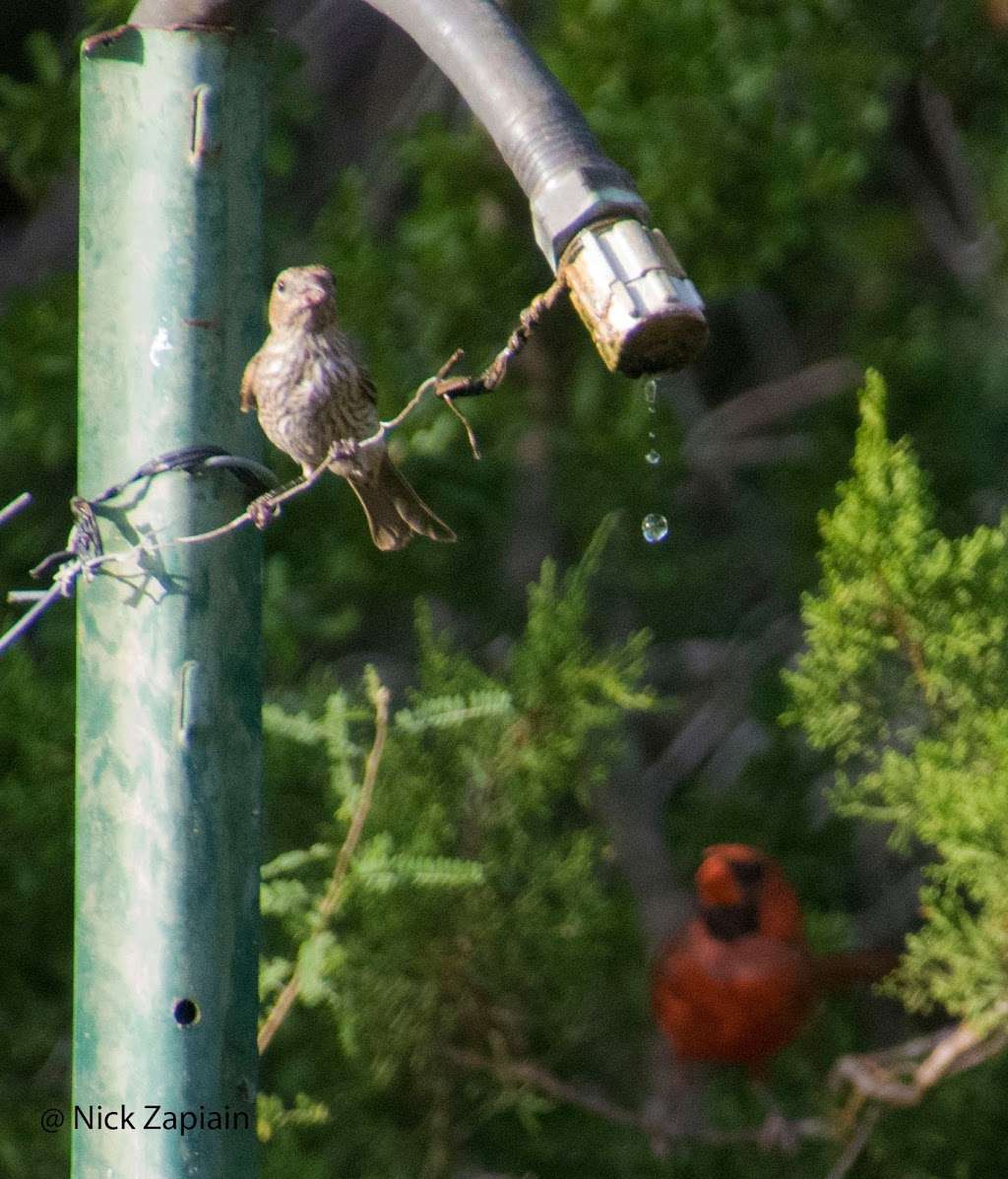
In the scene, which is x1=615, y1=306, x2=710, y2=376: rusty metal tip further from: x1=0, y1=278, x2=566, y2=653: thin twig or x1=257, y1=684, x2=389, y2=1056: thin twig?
x1=257, y1=684, x2=389, y2=1056: thin twig

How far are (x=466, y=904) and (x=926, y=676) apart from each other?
30.4 inches

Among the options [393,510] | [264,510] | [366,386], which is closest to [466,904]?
[393,510]

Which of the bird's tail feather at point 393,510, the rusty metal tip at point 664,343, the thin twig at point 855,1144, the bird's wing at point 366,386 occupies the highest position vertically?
the bird's wing at point 366,386

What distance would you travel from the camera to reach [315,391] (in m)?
1.97

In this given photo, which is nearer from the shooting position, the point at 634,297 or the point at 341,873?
the point at 634,297

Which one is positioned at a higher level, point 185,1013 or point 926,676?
point 926,676

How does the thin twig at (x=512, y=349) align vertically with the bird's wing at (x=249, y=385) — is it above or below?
below

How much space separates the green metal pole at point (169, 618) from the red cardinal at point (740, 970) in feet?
6.42

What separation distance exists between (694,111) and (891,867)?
218 centimetres

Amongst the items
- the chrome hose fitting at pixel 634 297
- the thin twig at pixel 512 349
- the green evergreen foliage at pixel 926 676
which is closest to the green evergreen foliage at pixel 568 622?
the green evergreen foliage at pixel 926 676

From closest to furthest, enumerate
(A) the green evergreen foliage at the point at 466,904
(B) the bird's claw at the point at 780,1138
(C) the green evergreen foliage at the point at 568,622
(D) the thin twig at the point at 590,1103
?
(C) the green evergreen foliage at the point at 568,622, (A) the green evergreen foliage at the point at 466,904, (D) the thin twig at the point at 590,1103, (B) the bird's claw at the point at 780,1138

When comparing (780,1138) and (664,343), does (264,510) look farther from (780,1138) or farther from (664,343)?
(780,1138)

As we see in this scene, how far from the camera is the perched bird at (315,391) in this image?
1913 mm

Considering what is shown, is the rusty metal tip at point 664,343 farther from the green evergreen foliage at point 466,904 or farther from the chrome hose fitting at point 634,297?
the green evergreen foliage at point 466,904
